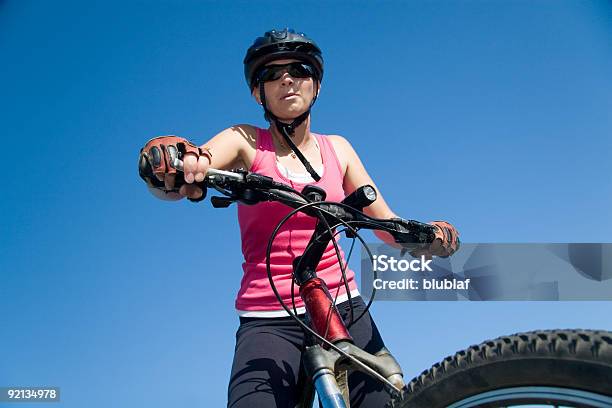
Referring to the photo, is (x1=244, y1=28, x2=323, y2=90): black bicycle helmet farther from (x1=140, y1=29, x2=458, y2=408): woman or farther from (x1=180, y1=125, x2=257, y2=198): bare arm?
(x1=180, y1=125, x2=257, y2=198): bare arm

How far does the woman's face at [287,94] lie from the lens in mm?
2584

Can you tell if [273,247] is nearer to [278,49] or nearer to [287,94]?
[287,94]

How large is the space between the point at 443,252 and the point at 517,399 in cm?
127

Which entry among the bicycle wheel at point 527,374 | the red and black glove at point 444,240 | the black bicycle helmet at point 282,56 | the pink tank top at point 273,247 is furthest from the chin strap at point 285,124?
the bicycle wheel at point 527,374

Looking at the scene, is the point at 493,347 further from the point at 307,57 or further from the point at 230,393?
the point at 307,57

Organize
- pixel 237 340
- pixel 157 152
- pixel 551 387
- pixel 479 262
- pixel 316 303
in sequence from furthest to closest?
pixel 479 262 < pixel 237 340 < pixel 316 303 < pixel 157 152 < pixel 551 387

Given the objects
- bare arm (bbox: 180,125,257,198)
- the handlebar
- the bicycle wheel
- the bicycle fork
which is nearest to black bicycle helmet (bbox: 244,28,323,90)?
bare arm (bbox: 180,125,257,198)

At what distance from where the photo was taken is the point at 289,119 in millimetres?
2666

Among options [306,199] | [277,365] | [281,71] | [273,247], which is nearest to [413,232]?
[306,199]

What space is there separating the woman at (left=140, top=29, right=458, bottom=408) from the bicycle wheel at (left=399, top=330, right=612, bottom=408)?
35.9 inches

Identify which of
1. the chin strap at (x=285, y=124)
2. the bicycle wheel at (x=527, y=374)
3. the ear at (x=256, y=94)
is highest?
the ear at (x=256, y=94)

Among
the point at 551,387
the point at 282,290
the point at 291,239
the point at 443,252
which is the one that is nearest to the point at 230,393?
the point at 282,290

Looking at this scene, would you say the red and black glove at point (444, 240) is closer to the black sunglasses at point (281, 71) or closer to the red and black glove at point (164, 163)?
the black sunglasses at point (281, 71)

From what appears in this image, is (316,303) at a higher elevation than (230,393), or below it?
higher
